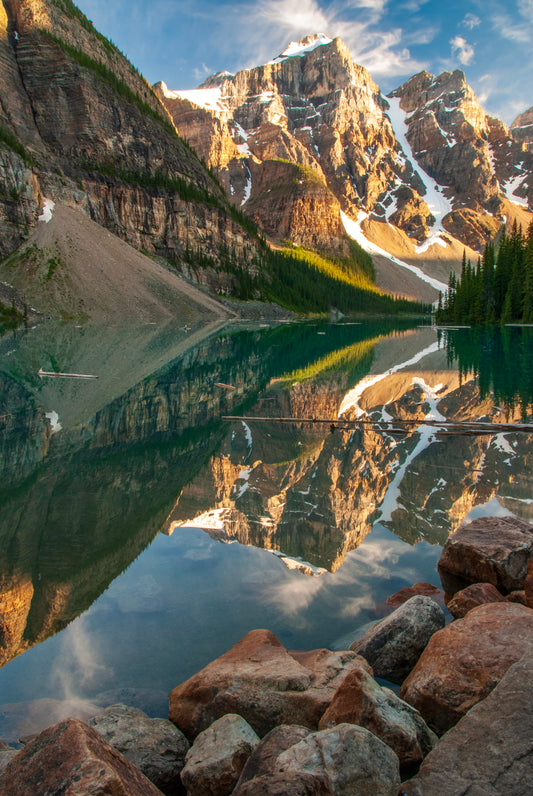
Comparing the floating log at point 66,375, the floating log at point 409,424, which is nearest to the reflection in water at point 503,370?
the floating log at point 409,424

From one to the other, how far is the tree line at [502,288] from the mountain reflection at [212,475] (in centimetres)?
5907

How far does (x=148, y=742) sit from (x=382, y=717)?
203 cm

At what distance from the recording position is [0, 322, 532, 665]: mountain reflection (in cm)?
795

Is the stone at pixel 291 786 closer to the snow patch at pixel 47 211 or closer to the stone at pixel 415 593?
the stone at pixel 415 593

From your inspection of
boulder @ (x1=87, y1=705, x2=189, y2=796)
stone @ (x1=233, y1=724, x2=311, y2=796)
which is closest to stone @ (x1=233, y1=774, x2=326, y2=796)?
stone @ (x1=233, y1=724, x2=311, y2=796)

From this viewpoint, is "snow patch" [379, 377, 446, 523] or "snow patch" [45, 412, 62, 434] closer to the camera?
"snow patch" [379, 377, 446, 523]

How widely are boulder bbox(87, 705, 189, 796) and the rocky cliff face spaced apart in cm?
9231

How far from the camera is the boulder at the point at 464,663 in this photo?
14.8 feet

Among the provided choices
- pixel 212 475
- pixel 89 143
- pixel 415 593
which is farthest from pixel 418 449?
pixel 89 143

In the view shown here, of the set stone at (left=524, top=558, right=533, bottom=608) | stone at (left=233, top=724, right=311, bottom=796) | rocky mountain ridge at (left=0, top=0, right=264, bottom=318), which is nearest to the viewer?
stone at (left=233, top=724, right=311, bottom=796)

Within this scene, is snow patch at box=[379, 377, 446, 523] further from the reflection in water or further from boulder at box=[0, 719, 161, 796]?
boulder at box=[0, 719, 161, 796]

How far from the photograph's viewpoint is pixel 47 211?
3430 inches

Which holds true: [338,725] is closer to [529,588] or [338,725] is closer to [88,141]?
[529,588]

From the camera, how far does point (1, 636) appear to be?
6027 mm
